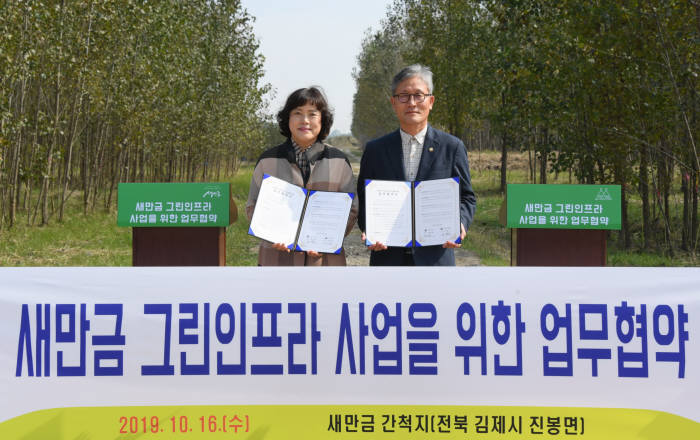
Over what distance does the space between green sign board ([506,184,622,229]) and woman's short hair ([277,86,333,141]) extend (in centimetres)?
120

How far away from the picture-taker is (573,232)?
4.35 m

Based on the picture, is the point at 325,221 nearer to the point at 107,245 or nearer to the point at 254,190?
the point at 254,190

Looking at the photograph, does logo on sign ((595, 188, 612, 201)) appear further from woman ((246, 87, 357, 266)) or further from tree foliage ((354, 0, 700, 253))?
tree foliage ((354, 0, 700, 253))

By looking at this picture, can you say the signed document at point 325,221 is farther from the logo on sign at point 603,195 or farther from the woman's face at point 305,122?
the logo on sign at point 603,195

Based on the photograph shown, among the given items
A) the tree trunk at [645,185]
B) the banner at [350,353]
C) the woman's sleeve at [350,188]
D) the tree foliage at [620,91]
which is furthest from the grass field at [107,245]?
the banner at [350,353]

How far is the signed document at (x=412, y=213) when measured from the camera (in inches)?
150

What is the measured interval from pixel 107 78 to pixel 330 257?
54.6 ft

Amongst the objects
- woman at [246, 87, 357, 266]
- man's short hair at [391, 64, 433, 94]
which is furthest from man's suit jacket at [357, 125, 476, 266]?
man's short hair at [391, 64, 433, 94]

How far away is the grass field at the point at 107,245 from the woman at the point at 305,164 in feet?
26.7

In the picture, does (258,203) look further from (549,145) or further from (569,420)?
(549,145)

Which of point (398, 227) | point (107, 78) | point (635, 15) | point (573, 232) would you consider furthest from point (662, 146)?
point (107, 78)

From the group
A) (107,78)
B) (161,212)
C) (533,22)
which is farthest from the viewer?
(107,78)

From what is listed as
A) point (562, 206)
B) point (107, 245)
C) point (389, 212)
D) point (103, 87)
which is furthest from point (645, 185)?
point (103, 87)

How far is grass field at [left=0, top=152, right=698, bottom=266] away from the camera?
12328mm
